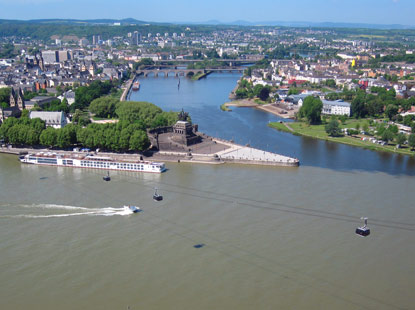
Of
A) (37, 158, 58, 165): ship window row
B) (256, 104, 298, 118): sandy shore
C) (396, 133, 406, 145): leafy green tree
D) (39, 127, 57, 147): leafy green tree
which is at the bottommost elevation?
(256, 104, 298, 118): sandy shore

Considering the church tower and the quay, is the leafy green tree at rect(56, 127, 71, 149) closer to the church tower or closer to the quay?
the quay

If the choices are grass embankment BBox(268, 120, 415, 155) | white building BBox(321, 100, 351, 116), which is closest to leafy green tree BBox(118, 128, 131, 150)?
grass embankment BBox(268, 120, 415, 155)

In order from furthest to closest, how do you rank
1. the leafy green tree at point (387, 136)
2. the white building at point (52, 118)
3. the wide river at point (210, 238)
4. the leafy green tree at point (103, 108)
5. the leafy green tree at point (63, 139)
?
the leafy green tree at point (103, 108) < the white building at point (52, 118) < the leafy green tree at point (387, 136) < the leafy green tree at point (63, 139) < the wide river at point (210, 238)

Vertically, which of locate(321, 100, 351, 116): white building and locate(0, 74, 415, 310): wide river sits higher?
locate(321, 100, 351, 116): white building

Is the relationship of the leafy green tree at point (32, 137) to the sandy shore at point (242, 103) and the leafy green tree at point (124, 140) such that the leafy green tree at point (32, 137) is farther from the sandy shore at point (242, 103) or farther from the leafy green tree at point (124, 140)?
the sandy shore at point (242, 103)

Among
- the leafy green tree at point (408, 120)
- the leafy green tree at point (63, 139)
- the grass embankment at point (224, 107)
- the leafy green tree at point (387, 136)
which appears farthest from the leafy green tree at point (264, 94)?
the leafy green tree at point (63, 139)

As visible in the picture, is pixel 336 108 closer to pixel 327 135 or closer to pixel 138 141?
pixel 327 135
